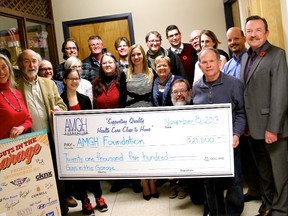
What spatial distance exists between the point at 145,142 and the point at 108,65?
3.12 ft

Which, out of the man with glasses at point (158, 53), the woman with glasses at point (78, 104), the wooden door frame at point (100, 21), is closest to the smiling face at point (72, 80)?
the woman with glasses at point (78, 104)

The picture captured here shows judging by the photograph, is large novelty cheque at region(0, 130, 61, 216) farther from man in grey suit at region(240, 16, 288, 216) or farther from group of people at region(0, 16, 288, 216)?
man in grey suit at region(240, 16, 288, 216)

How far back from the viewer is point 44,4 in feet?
14.7

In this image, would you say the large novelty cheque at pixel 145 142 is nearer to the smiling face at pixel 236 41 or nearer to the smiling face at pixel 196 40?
the smiling face at pixel 236 41

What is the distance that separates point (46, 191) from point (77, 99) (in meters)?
0.78

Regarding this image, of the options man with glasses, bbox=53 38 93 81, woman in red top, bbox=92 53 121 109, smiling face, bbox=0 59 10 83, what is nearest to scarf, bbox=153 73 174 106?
woman in red top, bbox=92 53 121 109

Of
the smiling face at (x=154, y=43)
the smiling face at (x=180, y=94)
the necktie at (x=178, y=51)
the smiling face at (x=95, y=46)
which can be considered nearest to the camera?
the smiling face at (x=180, y=94)

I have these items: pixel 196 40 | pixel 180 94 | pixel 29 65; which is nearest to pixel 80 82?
pixel 29 65

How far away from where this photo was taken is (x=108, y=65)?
2758mm

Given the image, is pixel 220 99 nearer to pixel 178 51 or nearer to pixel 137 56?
pixel 137 56

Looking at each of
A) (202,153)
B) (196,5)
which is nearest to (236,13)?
(196,5)

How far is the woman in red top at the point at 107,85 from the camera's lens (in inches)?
109

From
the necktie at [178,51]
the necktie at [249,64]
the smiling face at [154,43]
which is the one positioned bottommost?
the necktie at [249,64]

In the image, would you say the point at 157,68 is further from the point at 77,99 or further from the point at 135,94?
the point at 77,99
